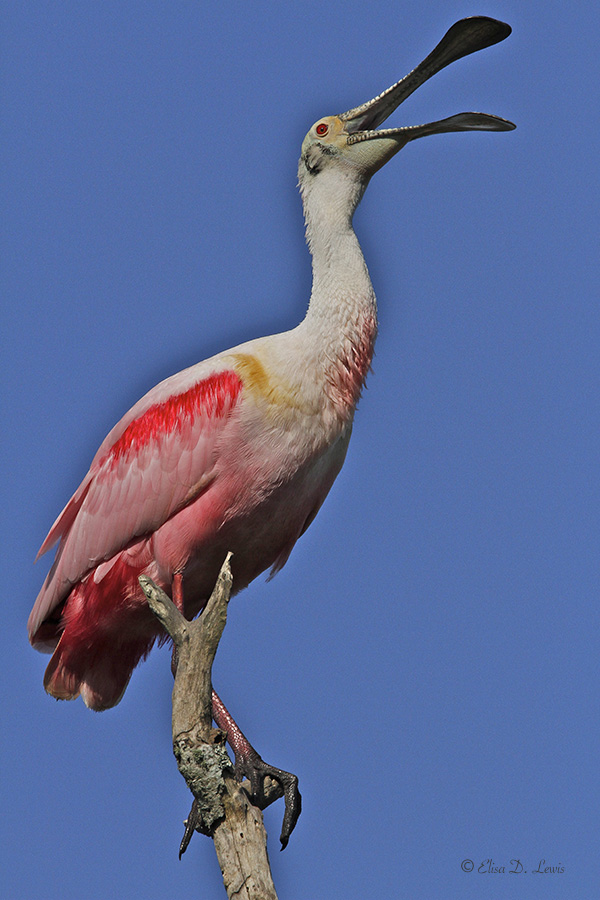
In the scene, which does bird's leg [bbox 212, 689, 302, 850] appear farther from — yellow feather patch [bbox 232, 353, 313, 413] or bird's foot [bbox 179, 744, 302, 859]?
yellow feather patch [bbox 232, 353, 313, 413]

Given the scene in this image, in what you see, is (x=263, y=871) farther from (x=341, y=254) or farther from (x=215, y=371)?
(x=341, y=254)

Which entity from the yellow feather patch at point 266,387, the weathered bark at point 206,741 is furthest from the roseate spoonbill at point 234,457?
the weathered bark at point 206,741

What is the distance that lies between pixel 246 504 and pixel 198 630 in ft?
4.51

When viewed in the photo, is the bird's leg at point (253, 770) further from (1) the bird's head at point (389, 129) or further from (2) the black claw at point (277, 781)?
(1) the bird's head at point (389, 129)

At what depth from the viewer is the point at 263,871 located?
210 inches

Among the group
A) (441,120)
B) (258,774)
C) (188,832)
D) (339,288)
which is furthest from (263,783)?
(441,120)

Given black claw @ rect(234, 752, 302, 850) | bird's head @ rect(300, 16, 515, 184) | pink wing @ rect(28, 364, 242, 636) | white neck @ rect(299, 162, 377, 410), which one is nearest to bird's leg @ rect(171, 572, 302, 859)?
black claw @ rect(234, 752, 302, 850)

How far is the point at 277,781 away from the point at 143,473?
2308 millimetres

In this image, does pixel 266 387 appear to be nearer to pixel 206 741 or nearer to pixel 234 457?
pixel 234 457

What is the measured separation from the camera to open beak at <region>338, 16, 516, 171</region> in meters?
7.86

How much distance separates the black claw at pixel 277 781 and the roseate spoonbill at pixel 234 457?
84 millimetres

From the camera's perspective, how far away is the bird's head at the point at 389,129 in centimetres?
783

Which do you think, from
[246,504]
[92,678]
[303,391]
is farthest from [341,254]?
[92,678]

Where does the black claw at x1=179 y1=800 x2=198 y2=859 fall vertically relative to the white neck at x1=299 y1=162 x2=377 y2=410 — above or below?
below
